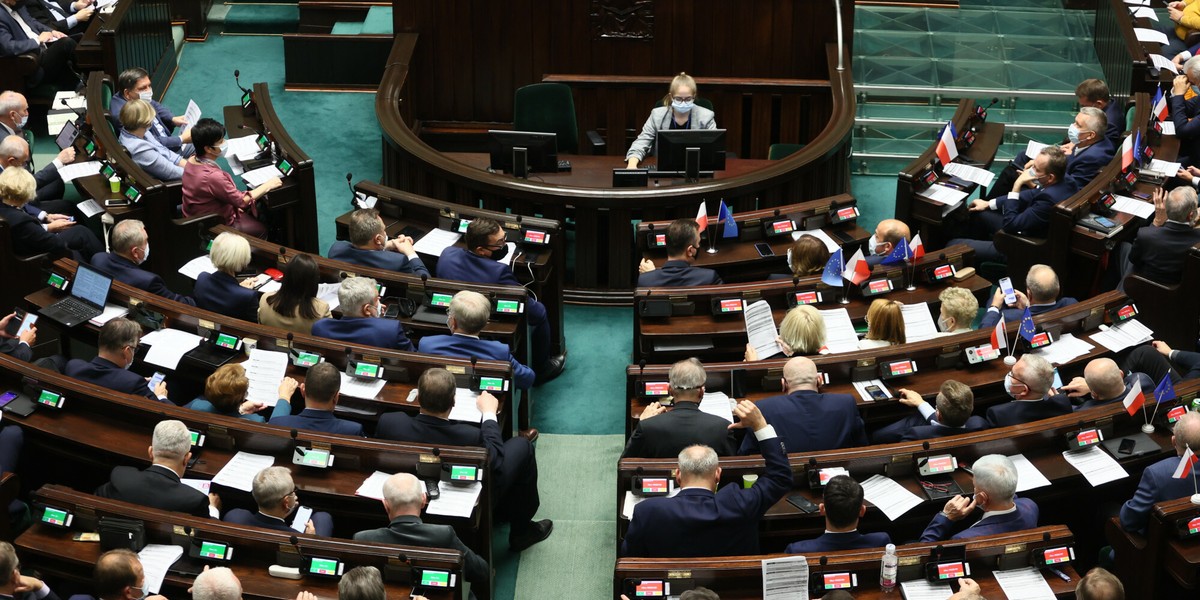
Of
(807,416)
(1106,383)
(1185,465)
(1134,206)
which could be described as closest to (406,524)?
(807,416)

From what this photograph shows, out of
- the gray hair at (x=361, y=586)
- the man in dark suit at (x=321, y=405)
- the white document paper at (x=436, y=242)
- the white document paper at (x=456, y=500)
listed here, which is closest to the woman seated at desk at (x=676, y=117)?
the white document paper at (x=436, y=242)

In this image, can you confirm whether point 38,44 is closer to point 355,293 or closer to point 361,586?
point 355,293

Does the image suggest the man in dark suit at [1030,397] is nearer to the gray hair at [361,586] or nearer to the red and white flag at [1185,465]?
the red and white flag at [1185,465]

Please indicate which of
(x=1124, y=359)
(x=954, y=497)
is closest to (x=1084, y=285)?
(x=1124, y=359)

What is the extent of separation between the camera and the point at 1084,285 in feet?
29.7

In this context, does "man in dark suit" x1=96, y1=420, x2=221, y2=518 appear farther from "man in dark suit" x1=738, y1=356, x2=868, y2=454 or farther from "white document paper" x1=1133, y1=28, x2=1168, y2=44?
"white document paper" x1=1133, y1=28, x2=1168, y2=44

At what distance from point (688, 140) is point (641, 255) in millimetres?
1036

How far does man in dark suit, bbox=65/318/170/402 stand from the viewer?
6793 millimetres

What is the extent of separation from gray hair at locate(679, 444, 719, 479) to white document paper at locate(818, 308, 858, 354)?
1781mm

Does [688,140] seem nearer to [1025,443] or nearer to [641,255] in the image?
[641,255]

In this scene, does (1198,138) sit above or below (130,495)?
above

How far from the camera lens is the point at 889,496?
6230mm

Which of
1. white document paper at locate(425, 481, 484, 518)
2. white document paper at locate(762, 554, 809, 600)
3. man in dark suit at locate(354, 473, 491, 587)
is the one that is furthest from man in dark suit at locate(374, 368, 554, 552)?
white document paper at locate(762, 554, 809, 600)

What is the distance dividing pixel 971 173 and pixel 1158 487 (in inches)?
152
